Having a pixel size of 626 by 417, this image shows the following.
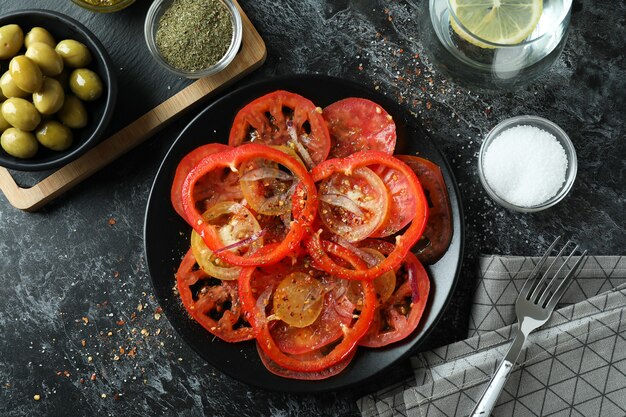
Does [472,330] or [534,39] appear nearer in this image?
[534,39]

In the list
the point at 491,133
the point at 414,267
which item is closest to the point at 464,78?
the point at 491,133

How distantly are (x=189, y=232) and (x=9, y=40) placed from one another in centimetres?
87

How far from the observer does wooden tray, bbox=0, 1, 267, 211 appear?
2.50 metres

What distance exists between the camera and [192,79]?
2539 mm

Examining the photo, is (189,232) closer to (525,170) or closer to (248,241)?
(248,241)

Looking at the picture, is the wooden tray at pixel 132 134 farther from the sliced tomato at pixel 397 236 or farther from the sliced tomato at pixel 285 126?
the sliced tomato at pixel 397 236

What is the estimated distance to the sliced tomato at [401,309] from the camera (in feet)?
7.62

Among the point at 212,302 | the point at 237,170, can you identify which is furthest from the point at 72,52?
the point at 212,302

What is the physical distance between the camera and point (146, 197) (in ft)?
8.50

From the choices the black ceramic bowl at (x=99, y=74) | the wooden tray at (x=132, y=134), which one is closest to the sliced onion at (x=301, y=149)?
the wooden tray at (x=132, y=134)

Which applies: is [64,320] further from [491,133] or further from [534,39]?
[534,39]

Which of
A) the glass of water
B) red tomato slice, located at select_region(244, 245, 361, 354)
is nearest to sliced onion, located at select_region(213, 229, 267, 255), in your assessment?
red tomato slice, located at select_region(244, 245, 361, 354)

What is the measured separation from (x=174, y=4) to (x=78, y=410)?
1.55 m

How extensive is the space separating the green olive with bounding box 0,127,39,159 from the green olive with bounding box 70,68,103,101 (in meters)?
0.21
